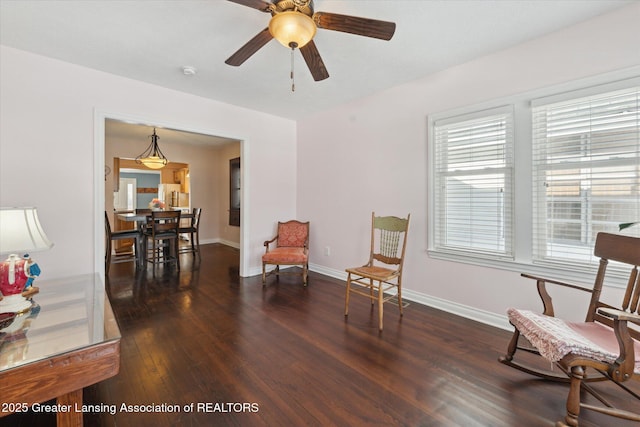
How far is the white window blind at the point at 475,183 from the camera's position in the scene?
2.62 meters

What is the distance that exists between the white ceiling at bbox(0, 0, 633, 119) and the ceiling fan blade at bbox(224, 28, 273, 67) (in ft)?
0.97

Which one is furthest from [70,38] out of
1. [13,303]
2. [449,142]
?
[449,142]

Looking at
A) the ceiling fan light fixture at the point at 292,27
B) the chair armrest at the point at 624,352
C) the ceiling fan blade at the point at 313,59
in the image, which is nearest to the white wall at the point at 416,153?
the chair armrest at the point at 624,352

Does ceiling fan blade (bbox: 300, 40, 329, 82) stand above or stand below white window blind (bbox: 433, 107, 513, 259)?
above

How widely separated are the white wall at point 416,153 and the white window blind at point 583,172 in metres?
0.27

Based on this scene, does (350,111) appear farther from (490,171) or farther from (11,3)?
(11,3)

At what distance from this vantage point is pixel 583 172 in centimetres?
222

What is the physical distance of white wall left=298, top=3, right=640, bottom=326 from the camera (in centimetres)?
220

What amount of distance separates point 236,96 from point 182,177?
4891 millimetres

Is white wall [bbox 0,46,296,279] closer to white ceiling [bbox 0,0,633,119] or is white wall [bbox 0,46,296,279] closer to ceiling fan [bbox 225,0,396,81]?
white ceiling [bbox 0,0,633,119]

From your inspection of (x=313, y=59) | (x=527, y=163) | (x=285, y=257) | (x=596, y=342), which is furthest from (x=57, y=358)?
(x=527, y=163)

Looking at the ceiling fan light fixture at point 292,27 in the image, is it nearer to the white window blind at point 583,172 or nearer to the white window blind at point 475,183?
the white window blind at point 475,183

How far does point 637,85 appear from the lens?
198cm

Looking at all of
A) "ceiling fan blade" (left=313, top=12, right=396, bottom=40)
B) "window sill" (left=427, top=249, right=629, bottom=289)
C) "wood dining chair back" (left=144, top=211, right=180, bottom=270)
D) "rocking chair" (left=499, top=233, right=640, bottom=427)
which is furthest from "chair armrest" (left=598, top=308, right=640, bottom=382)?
"wood dining chair back" (left=144, top=211, right=180, bottom=270)
